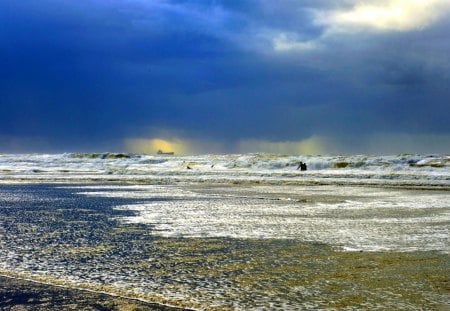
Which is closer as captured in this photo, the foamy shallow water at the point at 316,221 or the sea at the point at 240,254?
the sea at the point at 240,254

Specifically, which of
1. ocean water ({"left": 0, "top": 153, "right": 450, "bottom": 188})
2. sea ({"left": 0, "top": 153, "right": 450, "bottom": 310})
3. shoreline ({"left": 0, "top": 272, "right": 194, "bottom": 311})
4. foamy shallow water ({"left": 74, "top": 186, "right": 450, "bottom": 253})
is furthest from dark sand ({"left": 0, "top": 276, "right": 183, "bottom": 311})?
ocean water ({"left": 0, "top": 153, "right": 450, "bottom": 188})

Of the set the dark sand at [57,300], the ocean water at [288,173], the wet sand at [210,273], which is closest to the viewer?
the dark sand at [57,300]

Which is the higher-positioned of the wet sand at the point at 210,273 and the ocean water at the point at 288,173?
the ocean water at the point at 288,173

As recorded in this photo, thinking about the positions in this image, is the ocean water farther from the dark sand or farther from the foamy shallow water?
the dark sand

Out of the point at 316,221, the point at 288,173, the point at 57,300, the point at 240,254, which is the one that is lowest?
the point at 57,300

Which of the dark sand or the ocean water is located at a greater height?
the ocean water

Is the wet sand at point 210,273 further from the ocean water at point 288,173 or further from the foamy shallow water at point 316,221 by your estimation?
the ocean water at point 288,173

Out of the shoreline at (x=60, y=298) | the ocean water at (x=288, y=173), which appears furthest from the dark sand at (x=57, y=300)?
the ocean water at (x=288, y=173)

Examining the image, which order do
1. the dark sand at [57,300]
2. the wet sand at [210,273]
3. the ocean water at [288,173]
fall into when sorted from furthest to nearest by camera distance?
the ocean water at [288,173] < the wet sand at [210,273] < the dark sand at [57,300]

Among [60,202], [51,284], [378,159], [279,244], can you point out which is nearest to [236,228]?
[279,244]

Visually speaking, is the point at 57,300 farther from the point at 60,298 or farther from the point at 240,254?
the point at 240,254

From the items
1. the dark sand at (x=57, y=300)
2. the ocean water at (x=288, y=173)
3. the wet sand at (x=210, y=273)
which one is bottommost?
the dark sand at (x=57, y=300)

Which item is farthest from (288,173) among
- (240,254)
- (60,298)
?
(60,298)

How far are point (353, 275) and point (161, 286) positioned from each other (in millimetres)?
2599
